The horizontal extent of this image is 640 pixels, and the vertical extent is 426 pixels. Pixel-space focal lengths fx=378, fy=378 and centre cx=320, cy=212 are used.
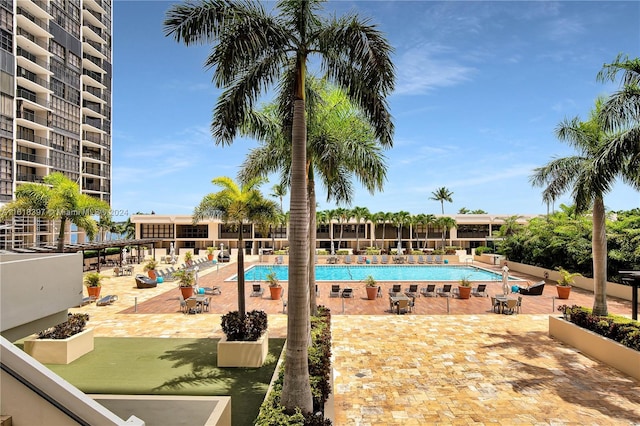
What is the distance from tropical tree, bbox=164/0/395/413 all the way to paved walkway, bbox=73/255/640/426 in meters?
2.59

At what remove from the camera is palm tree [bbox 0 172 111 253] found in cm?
1614

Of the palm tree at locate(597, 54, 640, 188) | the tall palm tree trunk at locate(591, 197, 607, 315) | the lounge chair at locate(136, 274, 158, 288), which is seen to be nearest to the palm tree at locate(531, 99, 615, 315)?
the tall palm tree trunk at locate(591, 197, 607, 315)

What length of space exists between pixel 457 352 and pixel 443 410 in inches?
162

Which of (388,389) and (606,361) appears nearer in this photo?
(388,389)

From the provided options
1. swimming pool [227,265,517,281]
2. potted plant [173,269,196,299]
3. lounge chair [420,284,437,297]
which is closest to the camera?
potted plant [173,269,196,299]

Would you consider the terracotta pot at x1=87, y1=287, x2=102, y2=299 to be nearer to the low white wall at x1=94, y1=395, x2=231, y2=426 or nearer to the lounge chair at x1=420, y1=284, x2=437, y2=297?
the low white wall at x1=94, y1=395, x2=231, y2=426

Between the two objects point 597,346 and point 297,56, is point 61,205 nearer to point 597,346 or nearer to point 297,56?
point 297,56

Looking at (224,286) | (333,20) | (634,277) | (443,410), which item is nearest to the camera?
(333,20)

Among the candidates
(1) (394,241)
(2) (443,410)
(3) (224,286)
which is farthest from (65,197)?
(1) (394,241)

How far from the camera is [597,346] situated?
11258mm

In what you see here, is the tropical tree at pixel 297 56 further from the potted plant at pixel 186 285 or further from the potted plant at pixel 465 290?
the potted plant at pixel 465 290

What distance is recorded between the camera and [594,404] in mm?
8438

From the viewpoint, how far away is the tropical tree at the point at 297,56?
677 cm

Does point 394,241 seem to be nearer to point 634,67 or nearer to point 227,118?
point 634,67
